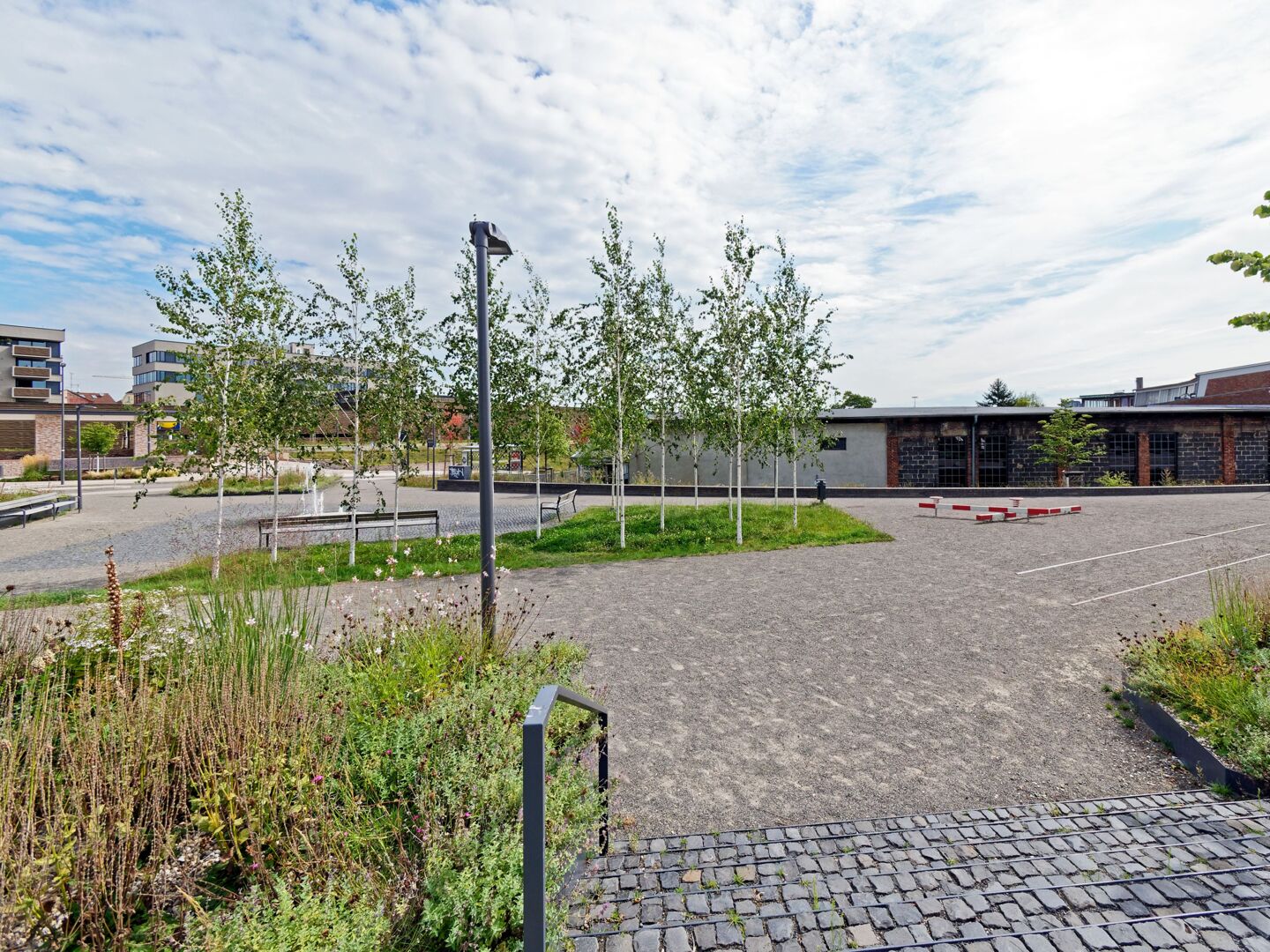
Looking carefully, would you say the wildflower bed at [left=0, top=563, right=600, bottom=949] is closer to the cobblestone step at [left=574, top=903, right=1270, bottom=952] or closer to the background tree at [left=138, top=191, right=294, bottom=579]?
the cobblestone step at [left=574, top=903, right=1270, bottom=952]

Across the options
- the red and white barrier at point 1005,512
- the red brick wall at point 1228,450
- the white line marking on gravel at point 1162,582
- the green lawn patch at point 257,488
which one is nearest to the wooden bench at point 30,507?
the green lawn patch at point 257,488

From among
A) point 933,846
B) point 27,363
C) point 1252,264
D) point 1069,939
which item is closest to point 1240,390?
point 1252,264

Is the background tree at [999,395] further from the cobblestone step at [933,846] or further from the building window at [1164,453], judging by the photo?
the cobblestone step at [933,846]

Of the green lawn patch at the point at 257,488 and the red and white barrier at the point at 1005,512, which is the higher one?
the green lawn patch at the point at 257,488

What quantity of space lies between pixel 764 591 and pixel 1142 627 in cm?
490

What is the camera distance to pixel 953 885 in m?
2.99

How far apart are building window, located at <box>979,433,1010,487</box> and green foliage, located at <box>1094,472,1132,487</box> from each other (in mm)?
3833

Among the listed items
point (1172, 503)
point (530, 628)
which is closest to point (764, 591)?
point (530, 628)

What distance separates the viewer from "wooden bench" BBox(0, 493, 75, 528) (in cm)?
1872

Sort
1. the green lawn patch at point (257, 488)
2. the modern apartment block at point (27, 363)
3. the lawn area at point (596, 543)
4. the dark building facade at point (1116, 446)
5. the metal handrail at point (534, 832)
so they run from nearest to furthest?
1. the metal handrail at point (534, 832)
2. the lawn area at point (596, 543)
3. the green lawn patch at point (257, 488)
4. the dark building facade at point (1116, 446)
5. the modern apartment block at point (27, 363)

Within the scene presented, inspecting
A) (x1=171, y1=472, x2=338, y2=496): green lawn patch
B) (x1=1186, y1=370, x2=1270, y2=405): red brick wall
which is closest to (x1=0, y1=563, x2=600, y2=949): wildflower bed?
(x1=171, y1=472, x2=338, y2=496): green lawn patch

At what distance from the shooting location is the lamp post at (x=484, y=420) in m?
5.70

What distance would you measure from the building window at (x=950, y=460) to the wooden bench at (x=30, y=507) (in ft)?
116

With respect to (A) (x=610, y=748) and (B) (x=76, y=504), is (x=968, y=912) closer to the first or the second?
(A) (x=610, y=748)
